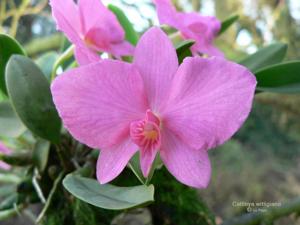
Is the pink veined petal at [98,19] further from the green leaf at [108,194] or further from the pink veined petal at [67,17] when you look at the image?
the green leaf at [108,194]

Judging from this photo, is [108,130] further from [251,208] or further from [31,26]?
[31,26]

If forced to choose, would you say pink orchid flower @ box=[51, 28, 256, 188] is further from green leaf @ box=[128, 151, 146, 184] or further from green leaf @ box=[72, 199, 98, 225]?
green leaf @ box=[72, 199, 98, 225]

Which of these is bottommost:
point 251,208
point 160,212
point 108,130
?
point 251,208

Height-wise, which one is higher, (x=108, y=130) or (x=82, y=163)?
(x=108, y=130)

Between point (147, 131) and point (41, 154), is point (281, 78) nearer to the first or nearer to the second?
point (147, 131)

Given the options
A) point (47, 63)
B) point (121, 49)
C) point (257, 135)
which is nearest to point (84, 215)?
point (121, 49)

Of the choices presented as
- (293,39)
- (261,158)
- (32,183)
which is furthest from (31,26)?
(32,183)

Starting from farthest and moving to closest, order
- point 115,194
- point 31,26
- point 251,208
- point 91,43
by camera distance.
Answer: point 31,26
point 251,208
point 91,43
point 115,194
